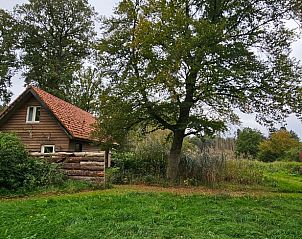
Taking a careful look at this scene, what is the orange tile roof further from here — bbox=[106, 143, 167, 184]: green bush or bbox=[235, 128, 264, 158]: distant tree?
bbox=[235, 128, 264, 158]: distant tree

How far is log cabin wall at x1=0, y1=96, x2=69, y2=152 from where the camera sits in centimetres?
1980

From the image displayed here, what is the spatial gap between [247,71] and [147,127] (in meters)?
6.03

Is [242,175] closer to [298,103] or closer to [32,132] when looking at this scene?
[298,103]

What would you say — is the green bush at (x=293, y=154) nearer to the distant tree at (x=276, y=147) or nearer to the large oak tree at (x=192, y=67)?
the distant tree at (x=276, y=147)

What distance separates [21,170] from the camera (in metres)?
12.8

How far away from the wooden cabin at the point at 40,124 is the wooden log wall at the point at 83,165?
497 centimetres

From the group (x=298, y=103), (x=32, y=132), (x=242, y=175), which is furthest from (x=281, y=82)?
(x=32, y=132)

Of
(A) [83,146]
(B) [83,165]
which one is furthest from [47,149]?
(B) [83,165]

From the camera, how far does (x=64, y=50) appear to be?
33.4 m

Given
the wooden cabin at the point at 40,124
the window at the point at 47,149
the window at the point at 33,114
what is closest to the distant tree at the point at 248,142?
the wooden cabin at the point at 40,124

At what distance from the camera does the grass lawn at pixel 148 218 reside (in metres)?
6.27

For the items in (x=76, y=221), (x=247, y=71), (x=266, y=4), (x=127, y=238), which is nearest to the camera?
(x=127, y=238)

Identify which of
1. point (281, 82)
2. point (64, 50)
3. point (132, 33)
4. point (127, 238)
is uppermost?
point (64, 50)

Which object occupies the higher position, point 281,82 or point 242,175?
point 281,82
